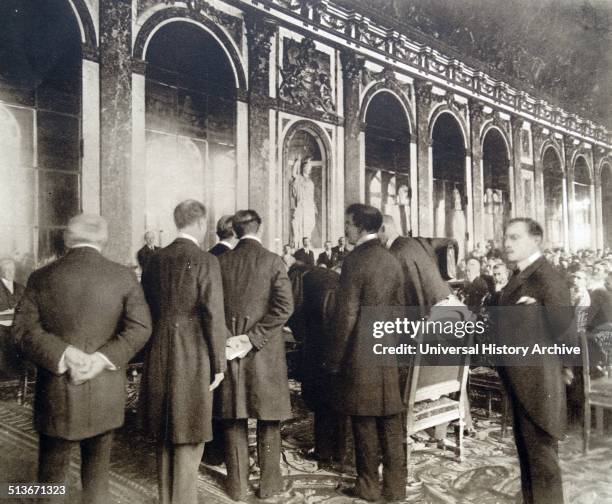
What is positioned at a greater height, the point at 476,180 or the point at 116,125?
the point at 116,125

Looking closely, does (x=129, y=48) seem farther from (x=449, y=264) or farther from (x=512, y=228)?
(x=512, y=228)

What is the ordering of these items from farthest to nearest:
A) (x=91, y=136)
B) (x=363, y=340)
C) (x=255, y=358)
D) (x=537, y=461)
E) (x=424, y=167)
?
(x=424, y=167), (x=91, y=136), (x=255, y=358), (x=363, y=340), (x=537, y=461)

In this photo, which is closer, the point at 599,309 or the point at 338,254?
the point at 599,309

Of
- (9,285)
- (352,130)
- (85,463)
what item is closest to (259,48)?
(352,130)

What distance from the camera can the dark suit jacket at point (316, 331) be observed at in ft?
9.45

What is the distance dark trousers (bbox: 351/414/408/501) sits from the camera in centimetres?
236

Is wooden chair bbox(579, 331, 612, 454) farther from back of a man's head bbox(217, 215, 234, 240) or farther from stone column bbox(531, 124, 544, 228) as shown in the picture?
stone column bbox(531, 124, 544, 228)

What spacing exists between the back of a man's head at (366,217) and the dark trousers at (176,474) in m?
1.32

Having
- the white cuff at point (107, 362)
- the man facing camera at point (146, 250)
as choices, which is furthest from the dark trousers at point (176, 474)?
the man facing camera at point (146, 250)

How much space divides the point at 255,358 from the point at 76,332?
2.97ft

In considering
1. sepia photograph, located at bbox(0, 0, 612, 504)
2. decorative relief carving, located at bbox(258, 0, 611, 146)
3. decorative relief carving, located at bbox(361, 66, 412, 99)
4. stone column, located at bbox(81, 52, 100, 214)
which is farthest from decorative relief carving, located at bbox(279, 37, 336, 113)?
stone column, located at bbox(81, 52, 100, 214)

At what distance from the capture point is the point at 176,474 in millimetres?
2188

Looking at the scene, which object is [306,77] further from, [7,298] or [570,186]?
[570,186]

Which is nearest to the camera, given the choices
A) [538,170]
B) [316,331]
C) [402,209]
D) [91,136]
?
[316,331]
